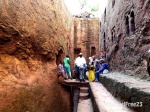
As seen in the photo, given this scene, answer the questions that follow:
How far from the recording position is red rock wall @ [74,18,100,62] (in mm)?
16781

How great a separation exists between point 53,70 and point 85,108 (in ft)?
12.3

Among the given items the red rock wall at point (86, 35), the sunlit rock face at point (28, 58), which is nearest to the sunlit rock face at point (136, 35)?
the sunlit rock face at point (28, 58)

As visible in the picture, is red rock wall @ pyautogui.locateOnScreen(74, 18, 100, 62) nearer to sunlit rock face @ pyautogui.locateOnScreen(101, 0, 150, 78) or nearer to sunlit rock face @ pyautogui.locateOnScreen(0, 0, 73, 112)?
sunlit rock face @ pyautogui.locateOnScreen(0, 0, 73, 112)

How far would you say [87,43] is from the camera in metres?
16.8

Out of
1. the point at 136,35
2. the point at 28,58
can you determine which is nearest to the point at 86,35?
the point at 28,58

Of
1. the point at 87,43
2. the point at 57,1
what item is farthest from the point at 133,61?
the point at 87,43

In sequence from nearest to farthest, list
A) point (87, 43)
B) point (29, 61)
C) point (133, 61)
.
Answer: point (133, 61)
point (29, 61)
point (87, 43)

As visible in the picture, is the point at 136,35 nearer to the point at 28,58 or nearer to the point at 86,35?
the point at 28,58

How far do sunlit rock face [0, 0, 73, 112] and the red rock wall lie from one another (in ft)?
28.3

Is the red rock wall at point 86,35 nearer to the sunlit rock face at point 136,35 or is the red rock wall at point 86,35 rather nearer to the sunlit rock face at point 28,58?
the sunlit rock face at point 28,58

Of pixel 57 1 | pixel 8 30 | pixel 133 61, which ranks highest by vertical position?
pixel 57 1

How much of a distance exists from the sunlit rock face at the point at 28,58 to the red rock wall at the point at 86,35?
339 inches

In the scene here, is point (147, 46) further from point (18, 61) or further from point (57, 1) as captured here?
point (57, 1)

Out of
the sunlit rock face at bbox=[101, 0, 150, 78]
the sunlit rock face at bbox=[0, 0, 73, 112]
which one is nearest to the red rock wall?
the sunlit rock face at bbox=[0, 0, 73, 112]
